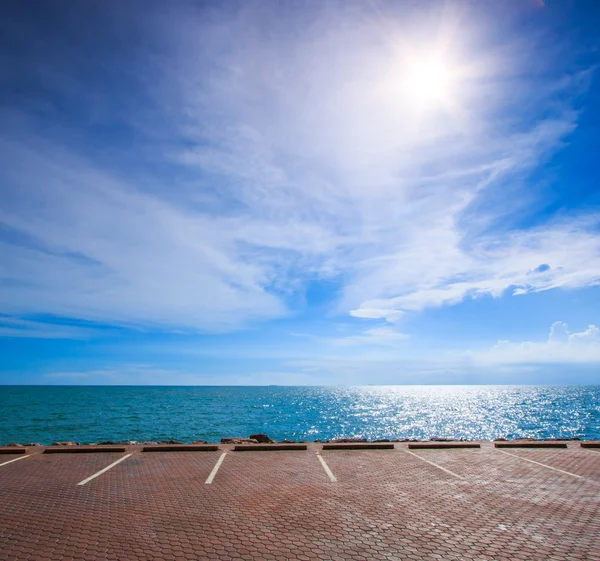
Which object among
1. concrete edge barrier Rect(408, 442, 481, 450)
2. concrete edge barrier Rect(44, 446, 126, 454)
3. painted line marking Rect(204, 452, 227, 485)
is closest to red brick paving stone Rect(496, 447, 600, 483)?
concrete edge barrier Rect(408, 442, 481, 450)

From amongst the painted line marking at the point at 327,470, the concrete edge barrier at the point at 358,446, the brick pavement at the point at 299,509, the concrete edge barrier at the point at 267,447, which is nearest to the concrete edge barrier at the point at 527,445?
the brick pavement at the point at 299,509

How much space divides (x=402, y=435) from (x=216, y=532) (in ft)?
174

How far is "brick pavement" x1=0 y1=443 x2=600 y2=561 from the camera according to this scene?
761cm

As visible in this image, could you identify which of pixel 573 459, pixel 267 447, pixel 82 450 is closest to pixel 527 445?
pixel 573 459

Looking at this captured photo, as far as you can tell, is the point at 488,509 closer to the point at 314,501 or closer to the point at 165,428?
the point at 314,501

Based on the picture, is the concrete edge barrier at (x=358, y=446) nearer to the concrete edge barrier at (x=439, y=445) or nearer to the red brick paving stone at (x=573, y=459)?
the concrete edge barrier at (x=439, y=445)

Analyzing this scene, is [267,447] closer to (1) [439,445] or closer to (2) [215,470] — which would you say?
(2) [215,470]

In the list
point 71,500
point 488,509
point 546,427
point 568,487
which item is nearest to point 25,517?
point 71,500

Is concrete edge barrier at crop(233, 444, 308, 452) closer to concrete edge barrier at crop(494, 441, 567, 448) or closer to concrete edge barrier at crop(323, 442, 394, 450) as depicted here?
concrete edge barrier at crop(323, 442, 394, 450)

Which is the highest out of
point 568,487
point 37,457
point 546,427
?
point 37,457

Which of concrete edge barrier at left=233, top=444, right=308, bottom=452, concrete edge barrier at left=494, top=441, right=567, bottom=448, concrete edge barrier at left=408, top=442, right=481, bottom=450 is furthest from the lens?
concrete edge barrier at left=494, top=441, right=567, bottom=448

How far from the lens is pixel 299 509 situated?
9664 millimetres

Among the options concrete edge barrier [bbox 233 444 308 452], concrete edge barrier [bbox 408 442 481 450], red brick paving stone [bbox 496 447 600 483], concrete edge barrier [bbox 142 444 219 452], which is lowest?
red brick paving stone [bbox 496 447 600 483]

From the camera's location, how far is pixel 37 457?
605 inches
